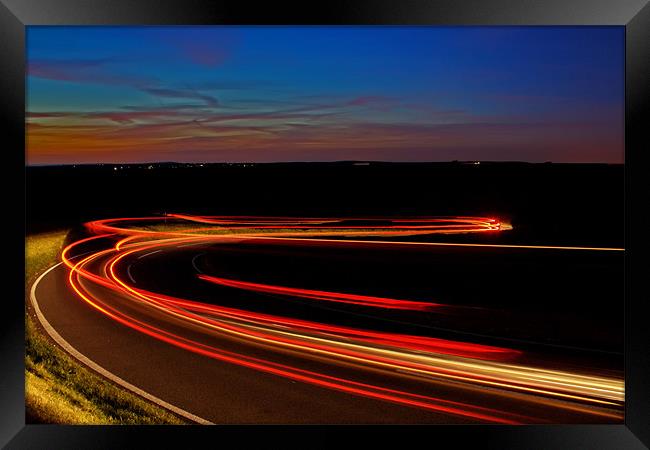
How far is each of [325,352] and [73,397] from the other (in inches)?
136

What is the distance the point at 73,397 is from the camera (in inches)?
259

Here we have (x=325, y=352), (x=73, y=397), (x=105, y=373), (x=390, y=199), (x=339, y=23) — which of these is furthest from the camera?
(x=390, y=199)

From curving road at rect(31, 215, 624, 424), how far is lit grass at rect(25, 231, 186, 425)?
25 centimetres

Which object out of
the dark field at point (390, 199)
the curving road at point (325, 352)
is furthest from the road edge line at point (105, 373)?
the dark field at point (390, 199)

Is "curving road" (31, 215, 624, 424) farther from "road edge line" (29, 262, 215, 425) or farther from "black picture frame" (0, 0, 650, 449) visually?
"black picture frame" (0, 0, 650, 449)

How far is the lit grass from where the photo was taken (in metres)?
6.08

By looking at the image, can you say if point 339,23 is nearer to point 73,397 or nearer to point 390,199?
point 73,397

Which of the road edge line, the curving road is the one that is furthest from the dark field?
the road edge line

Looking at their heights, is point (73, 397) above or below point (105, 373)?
below

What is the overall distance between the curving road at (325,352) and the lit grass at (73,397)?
25 cm

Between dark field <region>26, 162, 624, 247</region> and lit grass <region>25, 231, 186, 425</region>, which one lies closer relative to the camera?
lit grass <region>25, 231, 186, 425</region>

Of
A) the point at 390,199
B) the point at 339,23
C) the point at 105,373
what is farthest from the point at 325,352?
the point at 390,199

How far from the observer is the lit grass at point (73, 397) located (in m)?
6.08

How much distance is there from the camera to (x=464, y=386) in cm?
682
